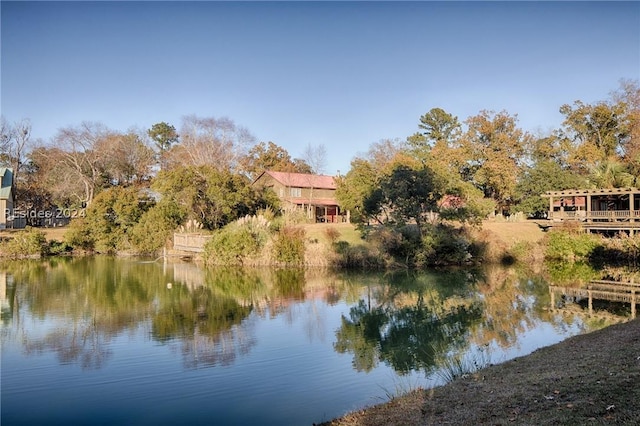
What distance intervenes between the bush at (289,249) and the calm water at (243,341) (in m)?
5.15

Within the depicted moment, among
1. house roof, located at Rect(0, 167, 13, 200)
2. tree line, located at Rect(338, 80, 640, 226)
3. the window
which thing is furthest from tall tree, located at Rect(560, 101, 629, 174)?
house roof, located at Rect(0, 167, 13, 200)

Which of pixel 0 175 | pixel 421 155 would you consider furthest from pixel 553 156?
pixel 0 175

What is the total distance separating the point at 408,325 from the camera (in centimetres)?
1480

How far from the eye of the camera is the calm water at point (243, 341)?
27.9 ft

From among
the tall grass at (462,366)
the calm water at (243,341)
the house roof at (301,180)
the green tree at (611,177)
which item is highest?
the house roof at (301,180)

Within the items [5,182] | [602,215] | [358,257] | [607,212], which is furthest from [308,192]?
[607,212]

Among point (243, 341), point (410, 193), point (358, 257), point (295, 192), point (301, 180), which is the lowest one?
point (243, 341)

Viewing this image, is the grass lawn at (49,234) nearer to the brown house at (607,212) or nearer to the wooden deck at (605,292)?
the wooden deck at (605,292)

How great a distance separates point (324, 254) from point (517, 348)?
59.6ft

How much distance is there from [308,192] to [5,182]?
27.1 meters

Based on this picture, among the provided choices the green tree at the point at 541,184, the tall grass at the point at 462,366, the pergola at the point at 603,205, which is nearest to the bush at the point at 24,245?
the tall grass at the point at 462,366

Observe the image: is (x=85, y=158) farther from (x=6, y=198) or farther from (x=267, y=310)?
(x=267, y=310)

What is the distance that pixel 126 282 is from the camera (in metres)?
24.0

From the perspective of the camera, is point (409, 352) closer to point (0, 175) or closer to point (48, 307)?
point (48, 307)
